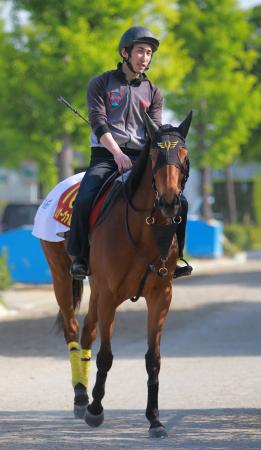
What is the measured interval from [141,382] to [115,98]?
312 cm

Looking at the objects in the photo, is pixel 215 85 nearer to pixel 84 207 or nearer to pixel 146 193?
pixel 84 207

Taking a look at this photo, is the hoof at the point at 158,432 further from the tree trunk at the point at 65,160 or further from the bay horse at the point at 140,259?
the tree trunk at the point at 65,160

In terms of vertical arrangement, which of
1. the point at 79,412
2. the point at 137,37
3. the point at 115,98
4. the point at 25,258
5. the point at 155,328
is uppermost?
the point at 137,37

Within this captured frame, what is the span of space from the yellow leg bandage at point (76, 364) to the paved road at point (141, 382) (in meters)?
0.27

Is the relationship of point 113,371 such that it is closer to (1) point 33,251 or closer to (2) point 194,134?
(1) point 33,251

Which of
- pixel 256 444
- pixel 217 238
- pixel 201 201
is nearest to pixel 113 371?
pixel 256 444

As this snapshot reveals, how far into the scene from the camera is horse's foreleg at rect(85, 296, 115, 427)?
9445 mm

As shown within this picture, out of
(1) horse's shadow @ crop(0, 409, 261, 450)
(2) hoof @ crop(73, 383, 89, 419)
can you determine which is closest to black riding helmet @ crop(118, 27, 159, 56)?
(2) hoof @ crop(73, 383, 89, 419)

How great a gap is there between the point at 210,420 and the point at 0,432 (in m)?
1.63

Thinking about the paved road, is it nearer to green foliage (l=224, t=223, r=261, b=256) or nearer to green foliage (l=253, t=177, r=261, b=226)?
green foliage (l=224, t=223, r=261, b=256)

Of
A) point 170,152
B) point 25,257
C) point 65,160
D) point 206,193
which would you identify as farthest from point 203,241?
point 170,152

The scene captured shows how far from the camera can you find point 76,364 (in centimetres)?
1068

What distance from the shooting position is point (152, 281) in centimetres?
945

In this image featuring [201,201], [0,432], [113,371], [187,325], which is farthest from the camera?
[201,201]
